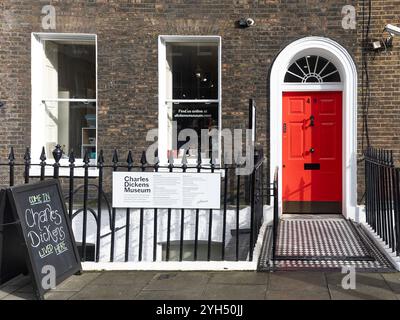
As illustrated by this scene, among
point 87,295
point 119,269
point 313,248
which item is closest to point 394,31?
point 313,248

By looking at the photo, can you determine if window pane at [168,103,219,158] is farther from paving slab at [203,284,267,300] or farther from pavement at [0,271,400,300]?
paving slab at [203,284,267,300]

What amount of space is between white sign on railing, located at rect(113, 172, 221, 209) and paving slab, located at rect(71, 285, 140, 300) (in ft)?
3.87

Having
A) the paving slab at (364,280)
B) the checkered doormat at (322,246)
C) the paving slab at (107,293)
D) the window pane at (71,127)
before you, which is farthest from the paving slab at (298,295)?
the window pane at (71,127)

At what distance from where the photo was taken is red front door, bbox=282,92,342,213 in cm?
908

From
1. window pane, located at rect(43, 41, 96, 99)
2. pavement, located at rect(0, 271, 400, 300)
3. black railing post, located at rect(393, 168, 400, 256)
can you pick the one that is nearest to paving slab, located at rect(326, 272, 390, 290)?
pavement, located at rect(0, 271, 400, 300)

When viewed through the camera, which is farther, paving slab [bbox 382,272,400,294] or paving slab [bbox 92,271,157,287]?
paving slab [bbox 92,271,157,287]

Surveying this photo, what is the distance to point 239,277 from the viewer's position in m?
5.83

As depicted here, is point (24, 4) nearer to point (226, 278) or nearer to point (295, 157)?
point (295, 157)

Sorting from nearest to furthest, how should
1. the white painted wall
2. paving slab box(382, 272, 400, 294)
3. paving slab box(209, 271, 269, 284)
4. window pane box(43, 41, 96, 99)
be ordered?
1. paving slab box(382, 272, 400, 294)
2. paving slab box(209, 271, 269, 284)
3. the white painted wall
4. window pane box(43, 41, 96, 99)

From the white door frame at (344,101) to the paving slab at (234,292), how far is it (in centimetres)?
372

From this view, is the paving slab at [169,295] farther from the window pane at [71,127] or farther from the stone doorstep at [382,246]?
the window pane at [71,127]

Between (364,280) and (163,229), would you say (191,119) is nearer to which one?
(163,229)

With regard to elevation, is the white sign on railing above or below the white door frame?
below

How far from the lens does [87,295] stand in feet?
17.3
